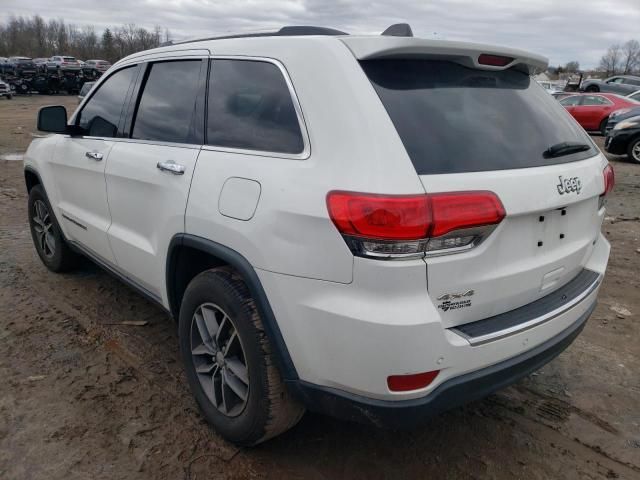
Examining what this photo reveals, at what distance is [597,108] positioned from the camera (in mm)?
16641

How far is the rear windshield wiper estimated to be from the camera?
236cm

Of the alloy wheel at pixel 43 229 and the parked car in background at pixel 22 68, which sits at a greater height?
the alloy wheel at pixel 43 229

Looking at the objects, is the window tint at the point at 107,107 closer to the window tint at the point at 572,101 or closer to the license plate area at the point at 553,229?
the license plate area at the point at 553,229

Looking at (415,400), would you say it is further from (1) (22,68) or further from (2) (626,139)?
(1) (22,68)

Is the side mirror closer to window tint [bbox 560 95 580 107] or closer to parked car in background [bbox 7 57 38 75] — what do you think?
window tint [bbox 560 95 580 107]

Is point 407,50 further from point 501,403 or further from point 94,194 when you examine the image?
point 94,194

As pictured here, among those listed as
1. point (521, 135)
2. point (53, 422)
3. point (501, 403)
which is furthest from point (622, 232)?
point (53, 422)

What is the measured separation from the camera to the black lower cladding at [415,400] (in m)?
1.96

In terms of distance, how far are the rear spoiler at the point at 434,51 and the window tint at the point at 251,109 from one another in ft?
1.20

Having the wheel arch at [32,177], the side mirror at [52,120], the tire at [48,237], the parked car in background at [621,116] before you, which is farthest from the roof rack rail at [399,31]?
the parked car in background at [621,116]

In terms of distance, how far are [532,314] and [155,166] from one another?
78.1 inches

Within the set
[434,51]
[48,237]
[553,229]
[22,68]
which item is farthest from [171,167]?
[22,68]

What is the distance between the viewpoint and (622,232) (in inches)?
245

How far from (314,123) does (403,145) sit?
14.5 inches
